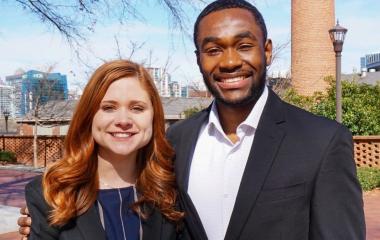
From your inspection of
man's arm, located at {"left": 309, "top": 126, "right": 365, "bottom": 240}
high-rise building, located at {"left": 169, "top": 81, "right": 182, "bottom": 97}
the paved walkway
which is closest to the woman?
man's arm, located at {"left": 309, "top": 126, "right": 365, "bottom": 240}

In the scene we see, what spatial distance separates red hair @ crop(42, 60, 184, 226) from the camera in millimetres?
2141

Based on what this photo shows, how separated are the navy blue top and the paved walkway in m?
6.10

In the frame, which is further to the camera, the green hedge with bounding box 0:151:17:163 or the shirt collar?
the green hedge with bounding box 0:151:17:163

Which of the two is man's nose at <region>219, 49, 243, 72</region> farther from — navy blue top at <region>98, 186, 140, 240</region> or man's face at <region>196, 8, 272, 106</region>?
navy blue top at <region>98, 186, 140, 240</region>

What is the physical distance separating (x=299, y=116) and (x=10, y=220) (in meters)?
7.28

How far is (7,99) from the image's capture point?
38625 mm

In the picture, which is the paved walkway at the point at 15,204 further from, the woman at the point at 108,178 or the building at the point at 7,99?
the building at the point at 7,99

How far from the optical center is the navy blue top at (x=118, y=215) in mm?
2186

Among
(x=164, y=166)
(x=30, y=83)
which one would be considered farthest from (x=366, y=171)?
(x=30, y=83)

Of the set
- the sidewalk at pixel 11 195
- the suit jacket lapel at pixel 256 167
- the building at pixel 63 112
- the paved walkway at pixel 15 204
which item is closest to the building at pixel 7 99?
the building at pixel 63 112

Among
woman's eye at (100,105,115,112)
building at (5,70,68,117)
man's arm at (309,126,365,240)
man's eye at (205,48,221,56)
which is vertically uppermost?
building at (5,70,68,117)

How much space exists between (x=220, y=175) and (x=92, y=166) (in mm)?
602

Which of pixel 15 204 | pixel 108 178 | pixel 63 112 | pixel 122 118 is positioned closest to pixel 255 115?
pixel 122 118

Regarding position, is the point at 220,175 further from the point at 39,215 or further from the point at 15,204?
the point at 15,204
